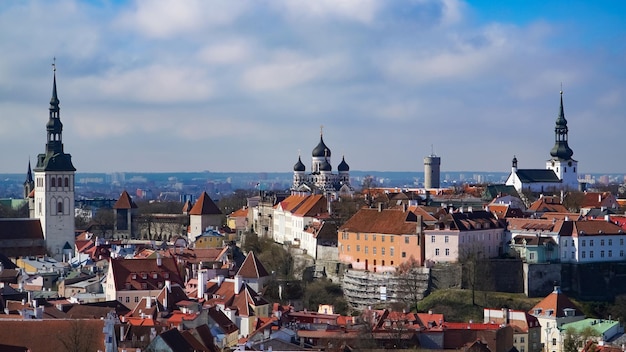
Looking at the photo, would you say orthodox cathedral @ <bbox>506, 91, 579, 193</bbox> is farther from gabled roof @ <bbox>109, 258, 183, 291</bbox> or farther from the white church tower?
gabled roof @ <bbox>109, 258, 183, 291</bbox>

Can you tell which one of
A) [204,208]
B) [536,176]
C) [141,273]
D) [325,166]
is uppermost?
[325,166]

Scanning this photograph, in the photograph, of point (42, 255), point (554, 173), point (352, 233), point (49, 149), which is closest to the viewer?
point (352, 233)

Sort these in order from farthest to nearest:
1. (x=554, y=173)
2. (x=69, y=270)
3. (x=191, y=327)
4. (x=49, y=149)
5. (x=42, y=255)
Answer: (x=554, y=173) → (x=49, y=149) → (x=42, y=255) → (x=69, y=270) → (x=191, y=327)

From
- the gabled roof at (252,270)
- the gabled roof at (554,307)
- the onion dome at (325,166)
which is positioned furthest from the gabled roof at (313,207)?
the onion dome at (325,166)

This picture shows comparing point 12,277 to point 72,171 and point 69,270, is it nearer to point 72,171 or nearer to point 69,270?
point 69,270

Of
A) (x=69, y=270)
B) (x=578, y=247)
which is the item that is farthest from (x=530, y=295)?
(x=69, y=270)

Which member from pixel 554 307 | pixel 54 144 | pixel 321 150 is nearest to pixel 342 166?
pixel 321 150

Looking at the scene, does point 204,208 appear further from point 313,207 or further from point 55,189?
point 313,207
